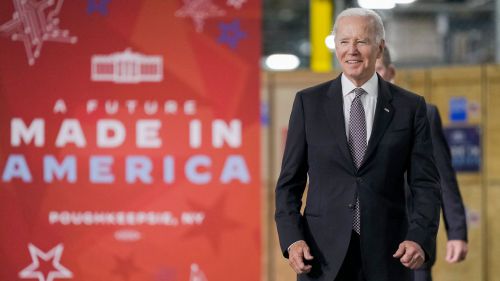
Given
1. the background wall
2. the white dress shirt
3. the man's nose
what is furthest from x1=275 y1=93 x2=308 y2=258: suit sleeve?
the background wall

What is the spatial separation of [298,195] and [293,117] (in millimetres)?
264

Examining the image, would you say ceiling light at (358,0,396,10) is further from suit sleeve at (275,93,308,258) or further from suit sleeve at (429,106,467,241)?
suit sleeve at (275,93,308,258)

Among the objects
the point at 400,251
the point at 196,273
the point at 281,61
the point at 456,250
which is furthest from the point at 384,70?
the point at 281,61

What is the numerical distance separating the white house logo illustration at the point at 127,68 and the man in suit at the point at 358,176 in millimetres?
894

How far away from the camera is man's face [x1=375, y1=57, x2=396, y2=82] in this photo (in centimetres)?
408

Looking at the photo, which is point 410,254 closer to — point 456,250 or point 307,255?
point 307,255

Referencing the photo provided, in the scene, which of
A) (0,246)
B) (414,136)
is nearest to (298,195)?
(414,136)

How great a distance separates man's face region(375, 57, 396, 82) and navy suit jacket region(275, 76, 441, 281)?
1.01 m

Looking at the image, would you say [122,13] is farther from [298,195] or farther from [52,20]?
[298,195]

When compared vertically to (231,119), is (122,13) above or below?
above

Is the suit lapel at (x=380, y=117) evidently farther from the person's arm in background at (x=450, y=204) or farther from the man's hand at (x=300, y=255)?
the person's arm in background at (x=450, y=204)

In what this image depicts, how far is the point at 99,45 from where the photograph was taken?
376 cm

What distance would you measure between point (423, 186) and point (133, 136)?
4.30 ft

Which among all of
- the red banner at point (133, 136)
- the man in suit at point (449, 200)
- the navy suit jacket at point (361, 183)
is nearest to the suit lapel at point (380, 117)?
the navy suit jacket at point (361, 183)
